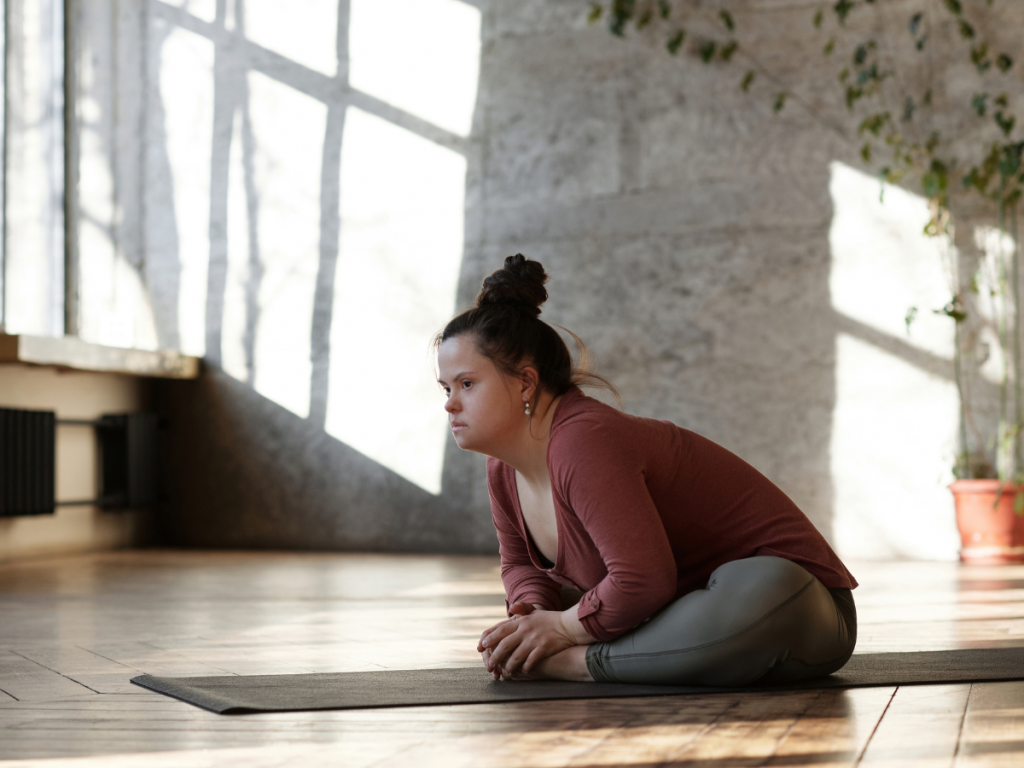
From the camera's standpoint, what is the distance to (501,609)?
3158 mm

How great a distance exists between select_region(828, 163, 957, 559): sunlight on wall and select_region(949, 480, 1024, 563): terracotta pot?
0.80 ft

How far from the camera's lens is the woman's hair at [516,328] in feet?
5.79

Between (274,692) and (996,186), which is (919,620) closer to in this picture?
(274,692)

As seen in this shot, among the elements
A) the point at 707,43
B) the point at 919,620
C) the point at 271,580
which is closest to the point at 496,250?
the point at 707,43

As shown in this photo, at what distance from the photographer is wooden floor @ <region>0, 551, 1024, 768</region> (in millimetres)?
1362

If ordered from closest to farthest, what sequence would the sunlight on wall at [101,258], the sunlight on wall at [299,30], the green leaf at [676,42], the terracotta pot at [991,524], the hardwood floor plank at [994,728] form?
the hardwood floor plank at [994,728] < the terracotta pot at [991,524] < the green leaf at [676,42] < the sunlight on wall at [299,30] < the sunlight on wall at [101,258]

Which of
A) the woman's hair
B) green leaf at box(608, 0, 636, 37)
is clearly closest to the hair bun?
the woman's hair

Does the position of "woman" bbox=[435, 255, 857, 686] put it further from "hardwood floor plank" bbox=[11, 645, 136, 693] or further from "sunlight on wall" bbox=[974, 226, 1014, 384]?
"sunlight on wall" bbox=[974, 226, 1014, 384]

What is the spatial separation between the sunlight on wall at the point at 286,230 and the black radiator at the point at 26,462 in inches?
42.8

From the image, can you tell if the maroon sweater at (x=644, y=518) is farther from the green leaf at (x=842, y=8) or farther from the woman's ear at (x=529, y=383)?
the green leaf at (x=842, y=8)

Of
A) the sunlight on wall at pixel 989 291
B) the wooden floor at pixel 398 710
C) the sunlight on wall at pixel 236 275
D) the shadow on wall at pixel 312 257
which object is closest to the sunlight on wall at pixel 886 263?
the sunlight on wall at pixel 989 291

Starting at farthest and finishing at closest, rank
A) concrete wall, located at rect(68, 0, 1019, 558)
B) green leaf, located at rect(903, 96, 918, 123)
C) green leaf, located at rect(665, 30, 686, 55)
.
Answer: green leaf, located at rect(665, 30, 686, 55) < concrete wall, located at rect(68, 0, 1019, 558) < green leaf, located at rect(903, 96, 918, 123)

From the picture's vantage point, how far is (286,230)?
18.7 ft

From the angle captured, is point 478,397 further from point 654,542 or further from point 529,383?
point 654,542
